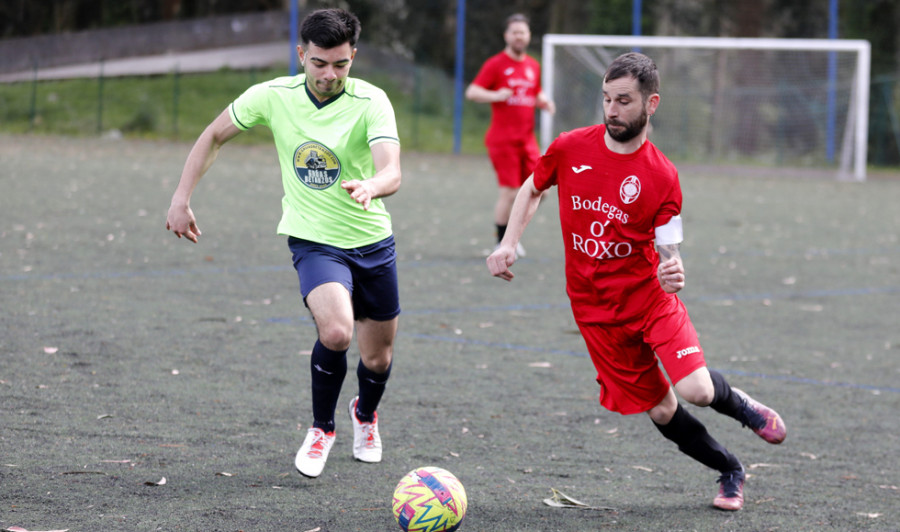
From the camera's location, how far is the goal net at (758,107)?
24016mm

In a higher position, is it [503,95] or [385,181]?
[503,95]

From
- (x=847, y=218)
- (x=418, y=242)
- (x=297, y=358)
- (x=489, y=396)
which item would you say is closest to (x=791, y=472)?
(x=489, y=396)

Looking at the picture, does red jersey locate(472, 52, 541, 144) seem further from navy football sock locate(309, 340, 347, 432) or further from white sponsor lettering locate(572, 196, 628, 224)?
white sponsor lettering locate(572, 196, 628, 224)

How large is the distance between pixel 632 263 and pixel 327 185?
129 cm

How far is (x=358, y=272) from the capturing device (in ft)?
15.1

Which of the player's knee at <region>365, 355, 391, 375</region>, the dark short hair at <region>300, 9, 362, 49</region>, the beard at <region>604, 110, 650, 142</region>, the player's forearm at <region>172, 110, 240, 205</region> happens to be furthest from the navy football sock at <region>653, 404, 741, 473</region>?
the player's forearm at <region>172, 110, 240, 205</region>

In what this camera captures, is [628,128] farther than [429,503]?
Yes

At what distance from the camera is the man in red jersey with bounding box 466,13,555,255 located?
10.9 meters

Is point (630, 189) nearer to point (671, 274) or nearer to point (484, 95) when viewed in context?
point (671, 274)

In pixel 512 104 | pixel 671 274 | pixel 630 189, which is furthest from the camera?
pixel 512 104

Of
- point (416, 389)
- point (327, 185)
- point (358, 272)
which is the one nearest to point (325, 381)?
point (358, 272)

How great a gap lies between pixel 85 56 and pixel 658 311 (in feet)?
85.2

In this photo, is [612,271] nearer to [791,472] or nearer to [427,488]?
[427,488]

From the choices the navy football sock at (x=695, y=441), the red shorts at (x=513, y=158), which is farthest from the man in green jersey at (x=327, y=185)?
the red shorts at (x=513, y=158)
